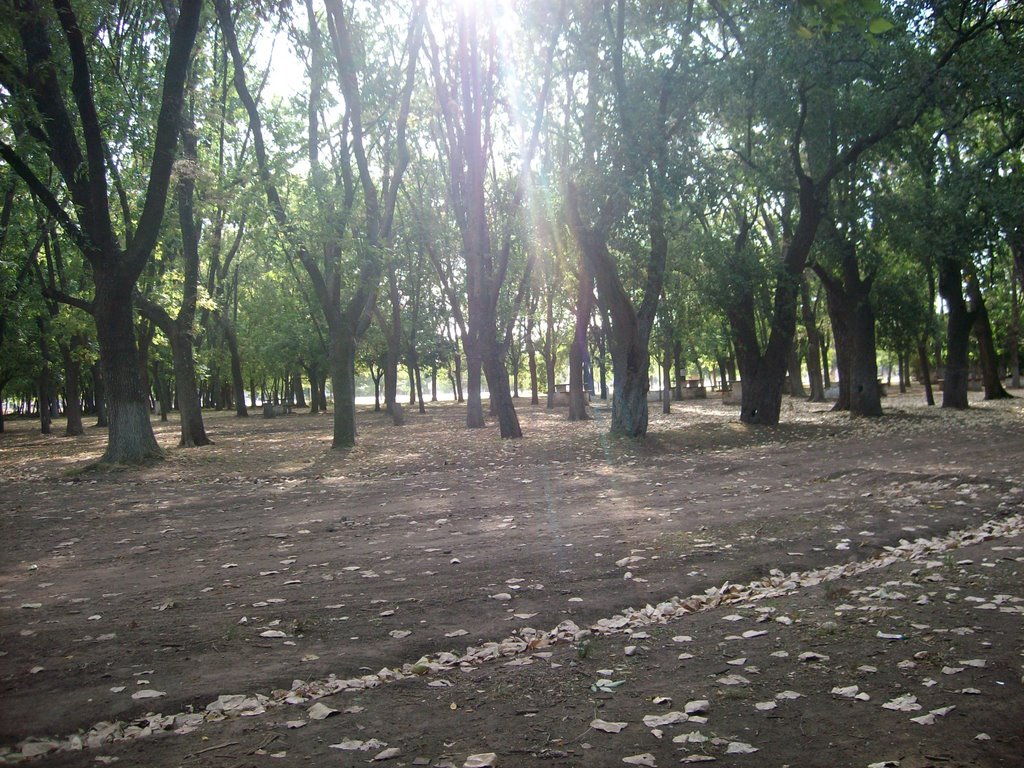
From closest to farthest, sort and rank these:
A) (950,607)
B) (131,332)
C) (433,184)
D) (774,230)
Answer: (950,607)
(131,332)
(774,230)
(433,184)

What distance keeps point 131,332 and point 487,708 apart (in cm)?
1498

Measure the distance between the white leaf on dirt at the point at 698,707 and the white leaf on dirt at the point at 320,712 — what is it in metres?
1.82

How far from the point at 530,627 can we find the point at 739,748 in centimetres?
200

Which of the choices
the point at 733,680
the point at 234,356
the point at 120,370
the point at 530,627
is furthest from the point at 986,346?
the point at 234,356

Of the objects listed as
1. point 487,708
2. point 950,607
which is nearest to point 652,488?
point 950,607

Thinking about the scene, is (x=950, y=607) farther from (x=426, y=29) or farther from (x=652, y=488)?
(x=426, y=29)

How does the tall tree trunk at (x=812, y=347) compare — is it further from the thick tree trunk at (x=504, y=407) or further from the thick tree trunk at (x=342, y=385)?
the thick tree trunk at (x=342, y=385)

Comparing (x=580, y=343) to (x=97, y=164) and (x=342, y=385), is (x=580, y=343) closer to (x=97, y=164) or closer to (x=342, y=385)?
(x=342, y=385)

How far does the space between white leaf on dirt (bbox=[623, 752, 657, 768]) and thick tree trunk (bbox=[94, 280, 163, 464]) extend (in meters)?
15.5

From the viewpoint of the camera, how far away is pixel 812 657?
4.33m

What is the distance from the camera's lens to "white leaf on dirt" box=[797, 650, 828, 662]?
169 inches

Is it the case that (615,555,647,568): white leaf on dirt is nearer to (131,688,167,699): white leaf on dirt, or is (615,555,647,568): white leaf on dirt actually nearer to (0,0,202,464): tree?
(131,688,167,699): white leaf on dirt

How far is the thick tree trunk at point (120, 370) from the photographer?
15586mm

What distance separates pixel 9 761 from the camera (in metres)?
3.33
